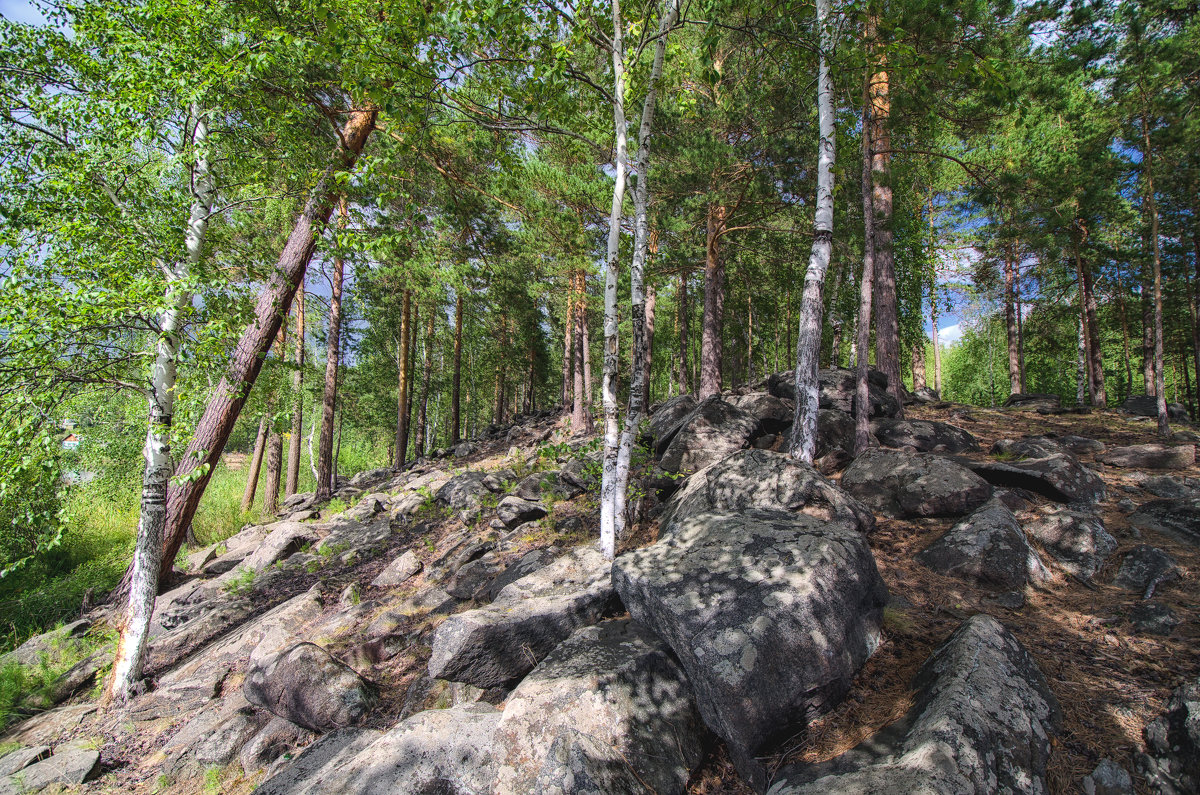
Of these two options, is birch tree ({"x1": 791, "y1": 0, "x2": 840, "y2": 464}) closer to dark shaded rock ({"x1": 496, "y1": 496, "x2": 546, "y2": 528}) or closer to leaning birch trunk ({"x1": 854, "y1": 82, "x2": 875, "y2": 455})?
leaning birch trunk ({"x1": 854, "y1": 82, "x2": 875, "y2": 455})

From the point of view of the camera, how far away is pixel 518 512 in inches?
350

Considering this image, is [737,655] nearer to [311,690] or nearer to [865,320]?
[311,690]

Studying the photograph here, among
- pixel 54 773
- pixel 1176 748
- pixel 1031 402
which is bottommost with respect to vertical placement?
pixel 54 773

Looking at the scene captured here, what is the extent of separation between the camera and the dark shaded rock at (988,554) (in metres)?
4.54

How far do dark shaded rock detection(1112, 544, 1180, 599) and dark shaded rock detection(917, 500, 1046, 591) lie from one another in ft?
1.99

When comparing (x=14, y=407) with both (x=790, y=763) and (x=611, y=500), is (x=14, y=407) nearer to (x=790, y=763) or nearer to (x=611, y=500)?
(x=611, y=500)

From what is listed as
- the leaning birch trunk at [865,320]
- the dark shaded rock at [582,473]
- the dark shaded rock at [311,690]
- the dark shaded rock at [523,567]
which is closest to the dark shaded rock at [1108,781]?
the dark shaded rock at [523,567]

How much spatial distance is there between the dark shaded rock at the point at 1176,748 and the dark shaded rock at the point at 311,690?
18.9 ft

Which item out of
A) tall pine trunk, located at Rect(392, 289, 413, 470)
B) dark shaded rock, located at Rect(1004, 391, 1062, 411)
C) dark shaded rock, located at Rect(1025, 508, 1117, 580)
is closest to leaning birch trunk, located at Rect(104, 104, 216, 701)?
dark shaded rock, located at Rect(1025, 508, 1117, 580)

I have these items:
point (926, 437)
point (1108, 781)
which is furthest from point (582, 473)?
point (1108, 781)

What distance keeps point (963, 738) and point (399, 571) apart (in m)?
7.81

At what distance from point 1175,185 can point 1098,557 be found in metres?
18.6

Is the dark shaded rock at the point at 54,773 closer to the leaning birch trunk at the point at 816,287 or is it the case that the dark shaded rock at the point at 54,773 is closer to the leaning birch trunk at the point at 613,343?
the leaning birch trunk at the point at 613,343

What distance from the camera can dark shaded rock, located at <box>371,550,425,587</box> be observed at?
25.9 ft
